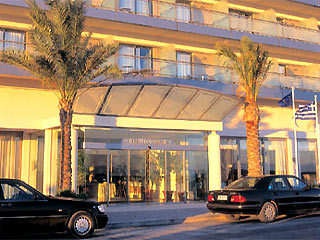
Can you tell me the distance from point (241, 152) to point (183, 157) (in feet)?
12.7

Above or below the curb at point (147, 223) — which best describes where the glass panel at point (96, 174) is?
above

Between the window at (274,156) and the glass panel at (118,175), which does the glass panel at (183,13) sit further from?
the glass panel at (118,175)

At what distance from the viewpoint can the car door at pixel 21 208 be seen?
380 inches

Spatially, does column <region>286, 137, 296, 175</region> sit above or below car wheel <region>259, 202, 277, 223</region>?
above

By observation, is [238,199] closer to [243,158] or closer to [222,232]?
[222,232]

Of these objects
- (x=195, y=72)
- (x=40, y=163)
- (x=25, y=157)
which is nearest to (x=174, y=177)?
(x=195, y=72)

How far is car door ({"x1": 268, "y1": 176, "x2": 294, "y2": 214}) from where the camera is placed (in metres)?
13.1

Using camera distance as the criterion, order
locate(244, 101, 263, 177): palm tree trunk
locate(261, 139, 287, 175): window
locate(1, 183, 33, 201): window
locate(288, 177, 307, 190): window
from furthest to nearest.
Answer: locate(261, 139, 287, 175): window → locate(244, 101, 263, 177): palm tree trunk → locate(288, 177, 307, 190): window → locate(1, 183, 33, 201): window

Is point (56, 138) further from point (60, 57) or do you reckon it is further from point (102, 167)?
point (60, 57)

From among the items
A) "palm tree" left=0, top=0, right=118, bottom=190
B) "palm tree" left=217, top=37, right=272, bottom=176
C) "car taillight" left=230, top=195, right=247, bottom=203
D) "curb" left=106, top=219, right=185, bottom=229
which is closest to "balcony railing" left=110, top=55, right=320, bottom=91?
"palm tree" left=217, top=37, right=272, bottom=176

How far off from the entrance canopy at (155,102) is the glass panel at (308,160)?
7035 mm

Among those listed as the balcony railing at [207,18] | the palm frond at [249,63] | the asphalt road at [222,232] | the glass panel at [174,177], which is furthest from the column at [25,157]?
the palm frond at [249,63]

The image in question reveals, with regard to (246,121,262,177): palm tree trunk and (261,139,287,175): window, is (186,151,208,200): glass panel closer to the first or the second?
(246,121,262,177): palm tree trunk

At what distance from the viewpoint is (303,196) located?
13664 millimetres
